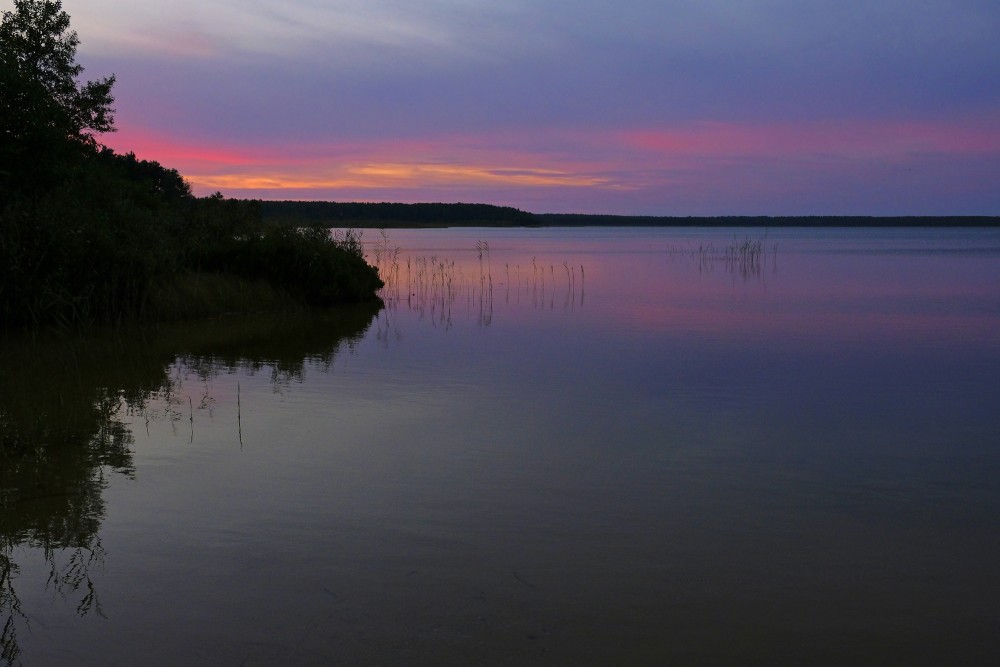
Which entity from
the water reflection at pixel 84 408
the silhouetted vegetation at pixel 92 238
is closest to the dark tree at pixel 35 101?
the silhouetted vegetation at pixel 92 238

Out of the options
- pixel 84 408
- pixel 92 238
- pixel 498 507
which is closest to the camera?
pixel 498 507

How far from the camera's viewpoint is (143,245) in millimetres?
19953

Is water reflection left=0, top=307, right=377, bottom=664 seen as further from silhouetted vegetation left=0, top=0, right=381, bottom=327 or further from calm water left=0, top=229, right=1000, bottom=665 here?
silhouetted vegetation left=0, top=0, right=381, bottom=327

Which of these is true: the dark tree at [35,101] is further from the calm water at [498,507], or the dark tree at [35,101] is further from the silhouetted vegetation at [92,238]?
the calm water at [498,507]

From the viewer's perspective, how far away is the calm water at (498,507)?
16.7 feet

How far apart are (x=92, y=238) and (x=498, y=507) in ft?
47.5

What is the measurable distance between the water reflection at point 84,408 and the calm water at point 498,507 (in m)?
0.04

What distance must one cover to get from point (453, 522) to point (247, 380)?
7519 millimetres

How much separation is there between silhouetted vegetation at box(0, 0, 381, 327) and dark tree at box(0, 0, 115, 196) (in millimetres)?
28

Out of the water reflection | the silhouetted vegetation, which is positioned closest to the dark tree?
the silhouetted vegetation

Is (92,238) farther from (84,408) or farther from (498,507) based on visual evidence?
(498,507)

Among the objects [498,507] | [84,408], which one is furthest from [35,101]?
[498,507]

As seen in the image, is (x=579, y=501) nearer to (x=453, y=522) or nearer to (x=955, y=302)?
(x=453, y=522)

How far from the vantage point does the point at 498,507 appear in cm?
735
